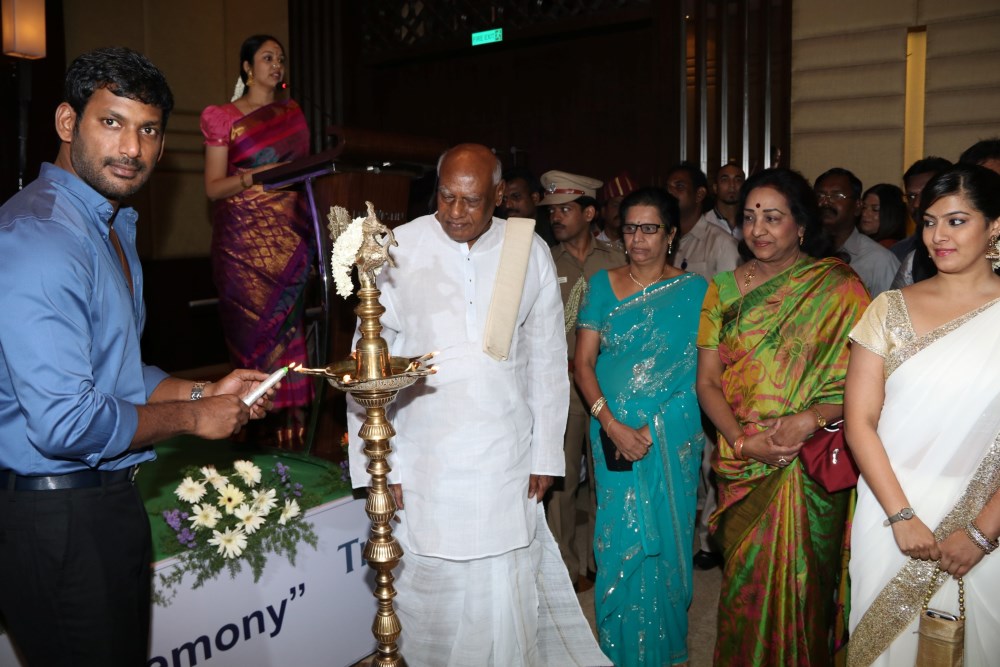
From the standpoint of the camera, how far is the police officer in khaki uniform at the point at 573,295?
327 cm

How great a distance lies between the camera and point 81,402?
4.65 feet

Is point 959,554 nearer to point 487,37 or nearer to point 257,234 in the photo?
point 257,234

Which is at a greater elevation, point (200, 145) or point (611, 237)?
point (200, 145)

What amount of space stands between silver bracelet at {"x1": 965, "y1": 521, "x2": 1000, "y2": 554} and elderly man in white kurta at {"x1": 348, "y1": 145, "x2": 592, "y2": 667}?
1075mm

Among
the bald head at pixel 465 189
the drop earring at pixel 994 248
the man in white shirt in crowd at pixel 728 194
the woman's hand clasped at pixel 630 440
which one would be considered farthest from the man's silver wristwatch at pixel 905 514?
the man in white shirt in crowd at pixel 728 194

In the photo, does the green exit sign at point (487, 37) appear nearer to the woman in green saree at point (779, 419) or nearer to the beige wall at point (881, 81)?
the beige wall at point (881, 81)

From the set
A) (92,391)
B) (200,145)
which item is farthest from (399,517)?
(200,145)

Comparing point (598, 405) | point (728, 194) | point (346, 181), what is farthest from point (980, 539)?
point (728, 194)

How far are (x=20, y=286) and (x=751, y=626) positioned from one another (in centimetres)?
221

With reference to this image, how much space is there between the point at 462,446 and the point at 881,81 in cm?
433

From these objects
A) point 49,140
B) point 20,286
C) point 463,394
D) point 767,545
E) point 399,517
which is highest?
point 49,140

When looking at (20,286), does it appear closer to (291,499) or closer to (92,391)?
(92,391)

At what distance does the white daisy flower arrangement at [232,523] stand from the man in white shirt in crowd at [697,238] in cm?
225

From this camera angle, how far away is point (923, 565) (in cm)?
205
